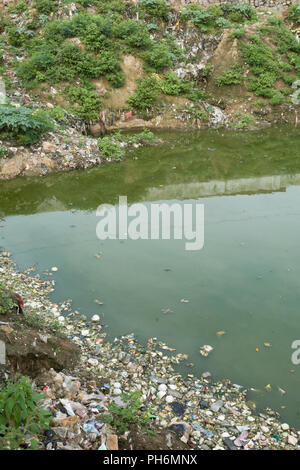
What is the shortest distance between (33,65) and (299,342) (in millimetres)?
11822

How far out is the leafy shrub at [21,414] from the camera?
2520mm

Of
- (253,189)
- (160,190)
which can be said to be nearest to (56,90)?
(160,190)

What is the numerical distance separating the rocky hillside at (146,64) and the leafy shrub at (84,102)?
0.11 ft

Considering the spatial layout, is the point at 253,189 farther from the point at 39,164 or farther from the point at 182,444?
the point at 182,444

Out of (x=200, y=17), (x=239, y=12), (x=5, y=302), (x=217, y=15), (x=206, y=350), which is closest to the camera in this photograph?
(x=5, y=302)

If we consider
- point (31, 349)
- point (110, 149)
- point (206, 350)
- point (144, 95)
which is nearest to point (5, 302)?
point (31, 349)

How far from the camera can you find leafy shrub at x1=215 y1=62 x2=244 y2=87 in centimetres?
1402

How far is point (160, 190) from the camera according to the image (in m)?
8.41

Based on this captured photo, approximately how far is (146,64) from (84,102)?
3361mm

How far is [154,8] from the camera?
1501cm

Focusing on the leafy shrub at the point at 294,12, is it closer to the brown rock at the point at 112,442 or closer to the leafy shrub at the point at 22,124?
the leafy shrub at the point at 22,124

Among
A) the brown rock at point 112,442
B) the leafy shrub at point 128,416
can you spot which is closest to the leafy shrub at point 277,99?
the leafy shrub at point 128,416

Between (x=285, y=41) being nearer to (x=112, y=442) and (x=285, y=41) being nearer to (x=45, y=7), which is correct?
(x=45, y=7)
